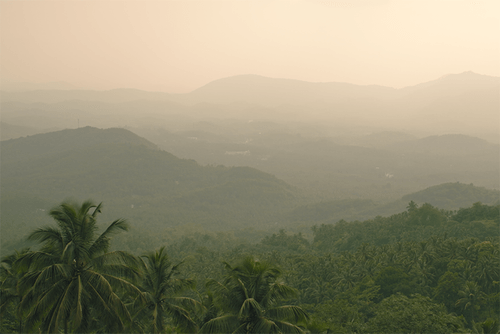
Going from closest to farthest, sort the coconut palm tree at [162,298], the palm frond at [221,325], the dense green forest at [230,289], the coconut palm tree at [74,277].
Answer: the coconut palm tree at [74,277]
the dense green forest at [230,289]
the palm frond at [221,325]
the coconut palm tree at [162,298]

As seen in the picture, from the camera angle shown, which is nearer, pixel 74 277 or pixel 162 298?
pixel 74 277

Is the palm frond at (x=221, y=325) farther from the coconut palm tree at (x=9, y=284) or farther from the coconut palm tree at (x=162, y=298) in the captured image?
the coconut palm tree at (x=9, y=284)

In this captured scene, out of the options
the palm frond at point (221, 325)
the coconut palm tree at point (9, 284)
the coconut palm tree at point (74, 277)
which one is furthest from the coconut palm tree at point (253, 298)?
the coconut palm tree at point (9, 284)

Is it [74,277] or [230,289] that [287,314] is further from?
[74,277]

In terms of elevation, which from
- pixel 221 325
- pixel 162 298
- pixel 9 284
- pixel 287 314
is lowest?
pixel 9 284

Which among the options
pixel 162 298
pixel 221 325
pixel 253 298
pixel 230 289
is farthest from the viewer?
pixel 162 298

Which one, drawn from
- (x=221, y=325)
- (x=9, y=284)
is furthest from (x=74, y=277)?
(x=9, y=284)

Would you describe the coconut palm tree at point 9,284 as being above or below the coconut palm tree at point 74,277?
below
